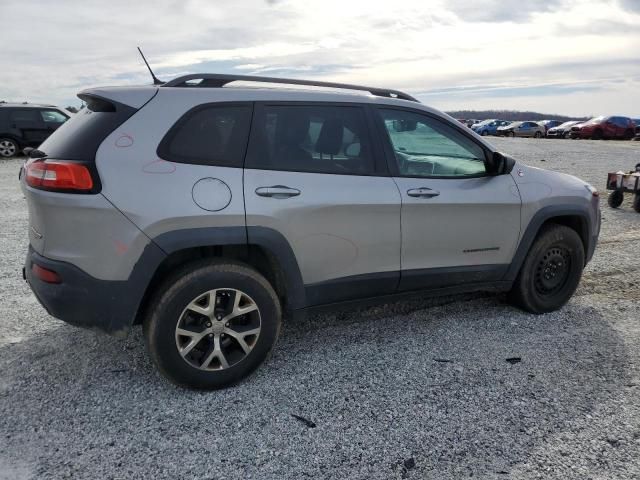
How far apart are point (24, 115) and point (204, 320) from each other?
16.4 meters

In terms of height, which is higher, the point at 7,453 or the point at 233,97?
the point at 233,97

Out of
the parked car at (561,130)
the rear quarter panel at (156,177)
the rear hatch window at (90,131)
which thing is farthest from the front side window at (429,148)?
the parked car at (561,130)

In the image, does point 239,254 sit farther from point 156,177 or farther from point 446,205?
point 446,205

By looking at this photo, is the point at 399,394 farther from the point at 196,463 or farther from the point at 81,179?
the point at 81,179

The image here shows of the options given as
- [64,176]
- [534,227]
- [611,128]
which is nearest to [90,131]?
[64,176]

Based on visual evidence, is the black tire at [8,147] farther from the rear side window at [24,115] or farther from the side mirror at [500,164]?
the side mirror at [500,164]

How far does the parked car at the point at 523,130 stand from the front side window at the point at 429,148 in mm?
37637

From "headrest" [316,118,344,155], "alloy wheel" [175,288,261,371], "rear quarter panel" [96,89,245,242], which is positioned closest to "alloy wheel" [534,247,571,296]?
"headrest" [316,118,344,155]

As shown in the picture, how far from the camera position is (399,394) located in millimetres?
3254

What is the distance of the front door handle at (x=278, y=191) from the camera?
10.6 feet

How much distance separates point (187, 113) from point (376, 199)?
1.30 meters

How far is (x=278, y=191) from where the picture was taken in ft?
10.7

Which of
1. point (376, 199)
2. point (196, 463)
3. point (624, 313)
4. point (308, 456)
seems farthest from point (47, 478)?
point (624, 313)

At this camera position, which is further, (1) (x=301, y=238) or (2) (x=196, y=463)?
Answer: (1) (x=301, y=238)
